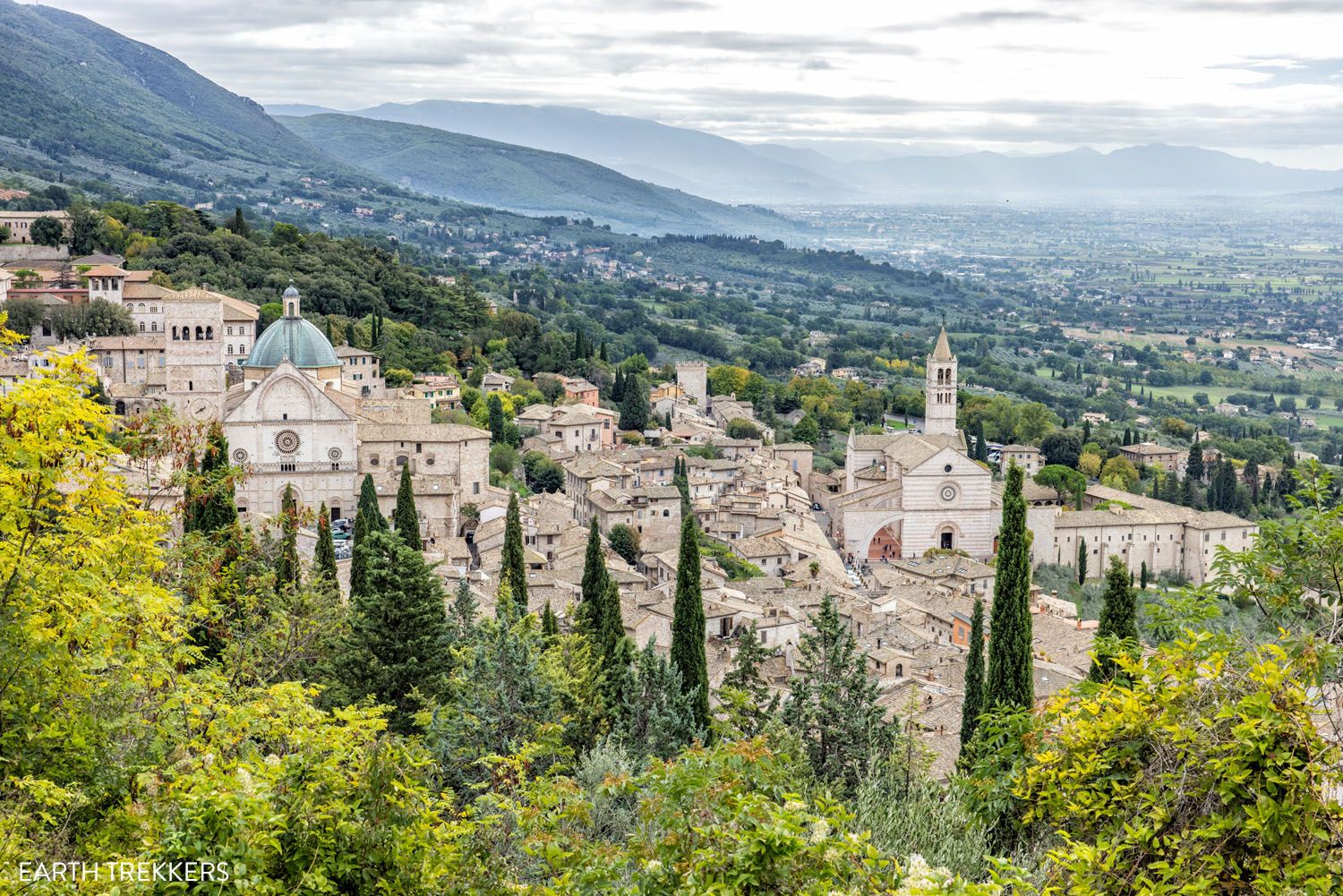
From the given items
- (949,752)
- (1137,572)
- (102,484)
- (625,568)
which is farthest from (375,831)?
(1137,572)

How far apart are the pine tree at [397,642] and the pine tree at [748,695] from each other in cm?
365

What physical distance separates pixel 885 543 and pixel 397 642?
35674 mm

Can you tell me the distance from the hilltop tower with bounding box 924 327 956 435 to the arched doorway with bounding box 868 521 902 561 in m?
6.72

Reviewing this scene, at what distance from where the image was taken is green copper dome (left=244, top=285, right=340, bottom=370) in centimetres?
4156

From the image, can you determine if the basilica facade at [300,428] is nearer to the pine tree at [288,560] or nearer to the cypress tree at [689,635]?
the pine tree at [288,560]

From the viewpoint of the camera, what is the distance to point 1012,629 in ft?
62.2

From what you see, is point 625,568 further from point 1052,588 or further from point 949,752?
point 1052,588

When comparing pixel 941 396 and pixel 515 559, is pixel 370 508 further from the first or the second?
pixel 941 396

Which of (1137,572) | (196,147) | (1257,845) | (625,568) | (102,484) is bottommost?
(1137,572)

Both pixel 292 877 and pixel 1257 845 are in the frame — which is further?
pixel 292 877

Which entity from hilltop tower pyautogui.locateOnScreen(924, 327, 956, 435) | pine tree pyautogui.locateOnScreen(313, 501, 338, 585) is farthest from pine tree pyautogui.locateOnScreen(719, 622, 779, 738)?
hilltop tower pyautogui.locateOnScreen(924, 327, 956, 435)

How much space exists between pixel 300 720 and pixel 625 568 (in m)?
24.9

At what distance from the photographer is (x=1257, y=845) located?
6.14 metres

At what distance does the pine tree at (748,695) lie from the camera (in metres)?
16.3
